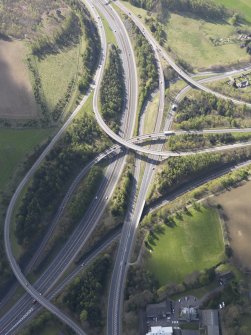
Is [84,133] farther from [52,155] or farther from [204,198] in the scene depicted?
[204,198]

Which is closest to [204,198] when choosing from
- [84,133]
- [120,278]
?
[120,278]

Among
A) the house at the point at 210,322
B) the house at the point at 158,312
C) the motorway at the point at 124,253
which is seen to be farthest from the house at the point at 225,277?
the motorway at the point at 124,253

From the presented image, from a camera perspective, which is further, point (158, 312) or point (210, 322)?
point (158, 312)

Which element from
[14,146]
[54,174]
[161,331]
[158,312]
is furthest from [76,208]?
[161,331]

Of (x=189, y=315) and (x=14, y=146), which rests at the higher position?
(x=14, y=146)

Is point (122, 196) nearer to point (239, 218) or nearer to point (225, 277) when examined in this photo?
point (239, 218)

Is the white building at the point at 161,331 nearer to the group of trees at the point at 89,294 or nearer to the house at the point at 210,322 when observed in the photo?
the house at the point at 210,322

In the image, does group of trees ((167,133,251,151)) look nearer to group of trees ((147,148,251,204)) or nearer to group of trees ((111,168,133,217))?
group of trees ((147,148,251,204))

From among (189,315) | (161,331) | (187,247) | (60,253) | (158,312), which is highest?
(187,247)
